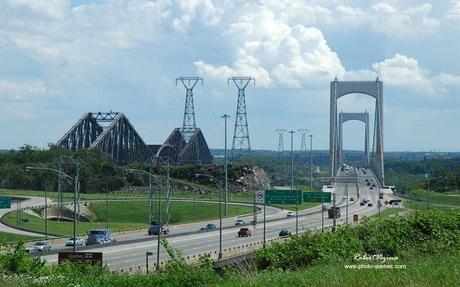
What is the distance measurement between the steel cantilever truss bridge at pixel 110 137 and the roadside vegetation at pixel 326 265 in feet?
414

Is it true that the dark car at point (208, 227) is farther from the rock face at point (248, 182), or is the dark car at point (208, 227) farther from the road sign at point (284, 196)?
the rock face at point (248, 182)

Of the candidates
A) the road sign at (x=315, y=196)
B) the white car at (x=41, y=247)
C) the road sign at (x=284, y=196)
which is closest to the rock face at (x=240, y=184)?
the road sign at (x=315, y=196)

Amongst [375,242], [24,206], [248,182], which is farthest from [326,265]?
[248,182]

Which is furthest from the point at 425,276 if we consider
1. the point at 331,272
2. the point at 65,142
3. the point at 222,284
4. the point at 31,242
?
the point at 65,142

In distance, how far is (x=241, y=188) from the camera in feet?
472

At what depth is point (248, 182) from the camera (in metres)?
145

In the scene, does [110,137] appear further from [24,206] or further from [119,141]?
[24,206]

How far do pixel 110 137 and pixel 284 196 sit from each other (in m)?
95.1

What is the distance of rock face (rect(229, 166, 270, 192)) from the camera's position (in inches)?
5625

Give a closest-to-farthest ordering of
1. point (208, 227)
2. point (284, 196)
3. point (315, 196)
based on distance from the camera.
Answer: point (284, 196) < point (315, 196) < point (208, 227)

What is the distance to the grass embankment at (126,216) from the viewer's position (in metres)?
73.5

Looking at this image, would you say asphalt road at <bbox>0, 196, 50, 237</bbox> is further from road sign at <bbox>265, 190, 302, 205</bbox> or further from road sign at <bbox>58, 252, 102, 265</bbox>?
road sign at <bbox>58, 252, 102, 265</bbox>

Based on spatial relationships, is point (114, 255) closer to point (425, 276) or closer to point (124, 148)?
point (425, 276)

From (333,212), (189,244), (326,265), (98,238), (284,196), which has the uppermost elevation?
(326,265)
